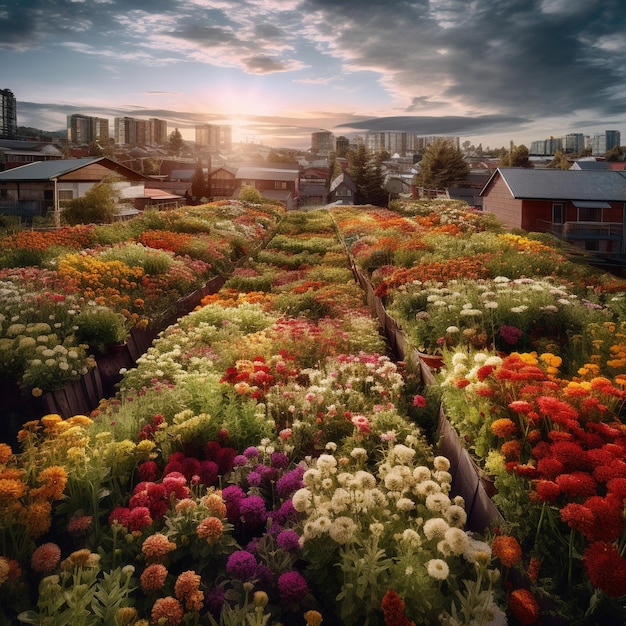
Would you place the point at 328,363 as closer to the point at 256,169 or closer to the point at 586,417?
the point at 586,417

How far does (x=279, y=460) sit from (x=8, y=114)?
119225 millimetres

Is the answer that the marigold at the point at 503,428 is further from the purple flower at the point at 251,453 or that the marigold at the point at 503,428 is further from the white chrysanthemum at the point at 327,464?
the purple flower at the point at 251,453

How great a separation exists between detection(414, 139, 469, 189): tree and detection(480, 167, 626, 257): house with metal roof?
28.4 m

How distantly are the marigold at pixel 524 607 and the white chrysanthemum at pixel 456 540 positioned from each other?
32 cm

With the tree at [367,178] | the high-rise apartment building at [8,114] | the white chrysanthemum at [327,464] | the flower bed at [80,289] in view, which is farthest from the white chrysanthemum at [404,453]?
the high-rise apartment building at [8,114]

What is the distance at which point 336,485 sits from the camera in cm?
374

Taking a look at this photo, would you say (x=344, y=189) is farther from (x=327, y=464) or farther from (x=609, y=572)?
(x=609, y=572)

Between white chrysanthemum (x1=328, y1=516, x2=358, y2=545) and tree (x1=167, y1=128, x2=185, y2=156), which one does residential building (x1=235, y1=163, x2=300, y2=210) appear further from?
tree (x1=167, y1=128, x2=185, y2=156)

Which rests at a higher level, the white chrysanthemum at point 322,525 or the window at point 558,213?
the window at point 558,213

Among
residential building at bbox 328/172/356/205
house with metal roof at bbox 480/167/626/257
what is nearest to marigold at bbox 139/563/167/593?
house with metal roof at bbox 480/167/626/257

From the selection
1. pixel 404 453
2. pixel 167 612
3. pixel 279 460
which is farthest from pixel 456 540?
pixel 279 460

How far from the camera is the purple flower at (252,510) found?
3625 millimetres

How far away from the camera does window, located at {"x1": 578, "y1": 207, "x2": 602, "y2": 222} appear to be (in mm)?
30859

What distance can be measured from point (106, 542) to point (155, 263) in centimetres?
897
